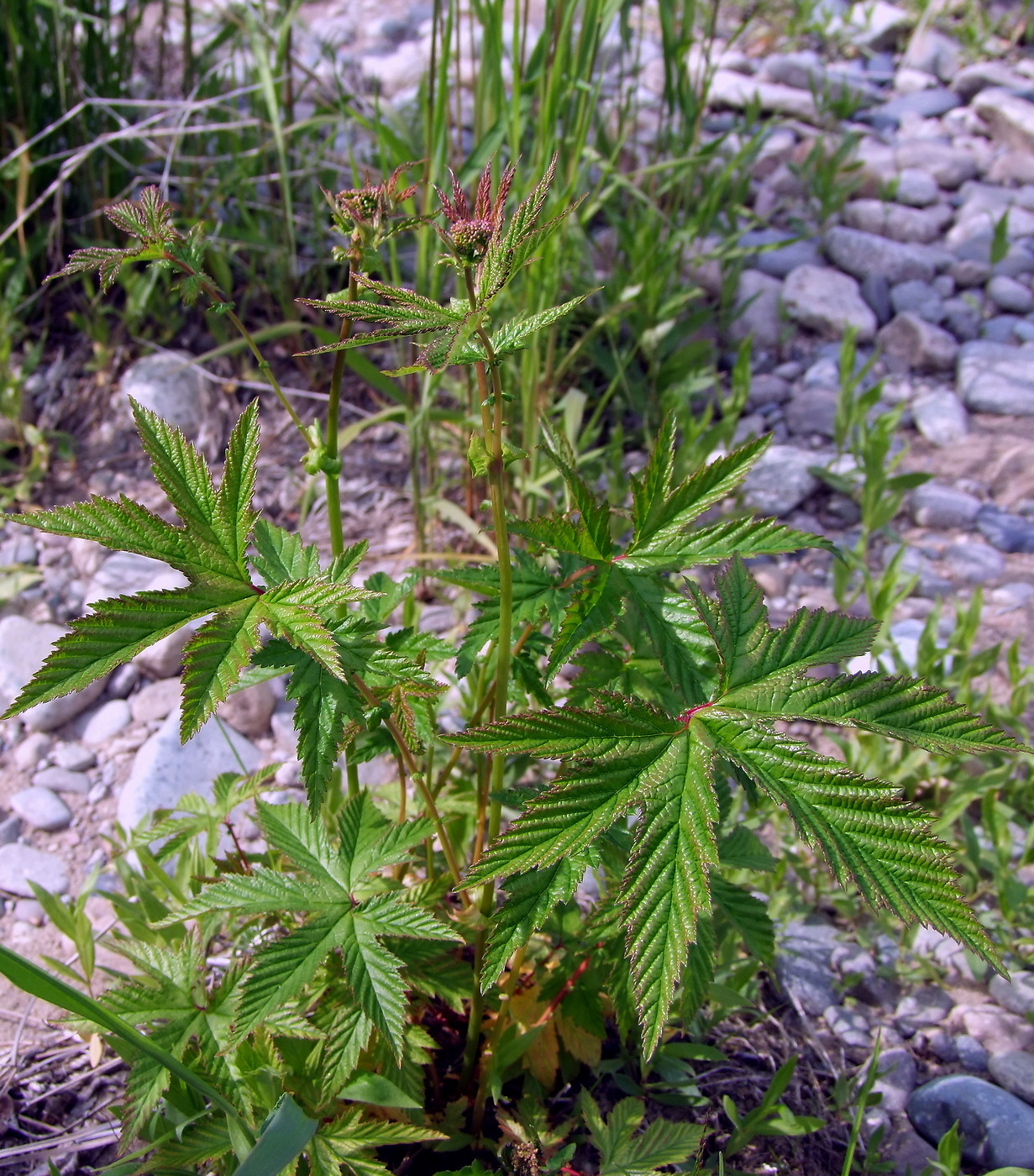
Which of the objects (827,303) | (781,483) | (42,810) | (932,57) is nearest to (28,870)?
(42,810)

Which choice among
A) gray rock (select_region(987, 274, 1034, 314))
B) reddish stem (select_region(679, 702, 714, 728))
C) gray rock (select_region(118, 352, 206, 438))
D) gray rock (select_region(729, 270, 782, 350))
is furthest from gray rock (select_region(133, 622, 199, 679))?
gray rock (select_region(987, 274, 1034, 314))

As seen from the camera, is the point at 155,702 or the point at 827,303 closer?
the point at 155,702

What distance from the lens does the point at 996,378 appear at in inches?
113

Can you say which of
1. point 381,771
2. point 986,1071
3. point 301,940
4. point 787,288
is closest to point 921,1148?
point 986,1071

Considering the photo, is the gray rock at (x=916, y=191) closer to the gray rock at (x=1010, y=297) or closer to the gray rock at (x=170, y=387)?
the gray rock at (x=1010, y=297)

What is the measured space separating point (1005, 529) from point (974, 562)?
0.17 metres

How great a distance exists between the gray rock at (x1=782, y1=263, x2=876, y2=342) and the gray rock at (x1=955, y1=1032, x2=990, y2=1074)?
2158 mm

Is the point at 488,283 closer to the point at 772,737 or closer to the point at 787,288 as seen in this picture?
the point at 772,737

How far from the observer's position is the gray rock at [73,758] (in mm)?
2039

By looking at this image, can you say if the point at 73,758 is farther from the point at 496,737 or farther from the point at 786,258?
the point at 786,258

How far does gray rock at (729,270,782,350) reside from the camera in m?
3.09

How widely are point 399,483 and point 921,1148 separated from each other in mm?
1951

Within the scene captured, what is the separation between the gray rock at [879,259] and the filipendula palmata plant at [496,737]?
255 centimetres

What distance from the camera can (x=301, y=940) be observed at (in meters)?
1.08
